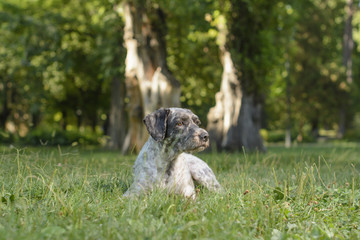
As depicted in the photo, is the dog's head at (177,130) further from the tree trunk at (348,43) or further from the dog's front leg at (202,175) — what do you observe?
the tree trunk at (348,43)

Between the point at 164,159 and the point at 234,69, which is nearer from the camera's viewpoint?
the point at 164,159

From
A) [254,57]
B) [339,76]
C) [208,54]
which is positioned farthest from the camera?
[339,76]

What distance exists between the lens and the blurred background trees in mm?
16125

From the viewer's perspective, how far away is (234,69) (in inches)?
639

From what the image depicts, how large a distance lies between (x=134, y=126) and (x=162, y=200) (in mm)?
12488

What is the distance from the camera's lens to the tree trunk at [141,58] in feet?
52.1

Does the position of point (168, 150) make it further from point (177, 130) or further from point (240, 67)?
point (240, 67)

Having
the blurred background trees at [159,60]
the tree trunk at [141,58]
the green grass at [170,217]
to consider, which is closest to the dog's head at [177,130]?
the green grass at [170,217]

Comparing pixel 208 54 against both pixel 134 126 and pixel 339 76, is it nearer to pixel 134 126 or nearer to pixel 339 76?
pixel 134 126

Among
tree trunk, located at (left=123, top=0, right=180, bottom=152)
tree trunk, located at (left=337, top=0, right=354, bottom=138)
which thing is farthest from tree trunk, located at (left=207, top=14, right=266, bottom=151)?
tree trunk, located at (left=337, top=0, right=354, bottom=138)

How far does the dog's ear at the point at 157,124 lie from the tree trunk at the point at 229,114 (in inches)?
423

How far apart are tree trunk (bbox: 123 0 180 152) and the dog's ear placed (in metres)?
10.3

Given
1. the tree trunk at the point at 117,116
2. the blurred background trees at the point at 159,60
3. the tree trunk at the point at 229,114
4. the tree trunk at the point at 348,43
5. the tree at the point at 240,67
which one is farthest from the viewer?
the tree trunk at the point at 348,43

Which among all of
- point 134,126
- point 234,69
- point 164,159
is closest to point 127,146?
point 134,126
